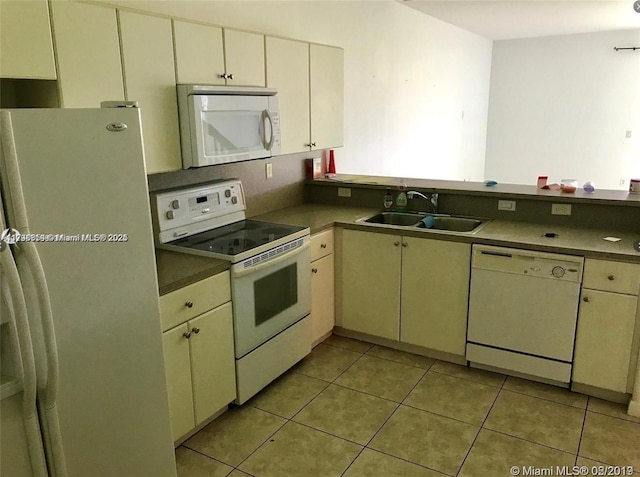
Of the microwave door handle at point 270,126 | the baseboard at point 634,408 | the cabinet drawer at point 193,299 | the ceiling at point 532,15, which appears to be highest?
the ceiling at point 532,15

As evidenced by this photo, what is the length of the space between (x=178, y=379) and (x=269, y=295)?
27.7 inches

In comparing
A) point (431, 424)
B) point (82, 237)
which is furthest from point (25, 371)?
point (431, 424)

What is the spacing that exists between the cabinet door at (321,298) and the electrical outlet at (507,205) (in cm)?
118

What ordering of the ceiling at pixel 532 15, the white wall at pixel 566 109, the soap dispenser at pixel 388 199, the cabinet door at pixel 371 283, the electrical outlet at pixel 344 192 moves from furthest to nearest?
1. the white wall at pixel 566 109
2. the ceiling at pixel 532 15
3. the electrical outlet at pixel 344 192
4. the soap dispenser at pixel 388 199
5. the cabinet door at pixel 371 283

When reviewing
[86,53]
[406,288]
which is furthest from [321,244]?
[86,53]

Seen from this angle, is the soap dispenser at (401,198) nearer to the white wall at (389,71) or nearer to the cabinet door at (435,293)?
the cabinet door at (435,293)

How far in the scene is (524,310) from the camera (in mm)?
2934

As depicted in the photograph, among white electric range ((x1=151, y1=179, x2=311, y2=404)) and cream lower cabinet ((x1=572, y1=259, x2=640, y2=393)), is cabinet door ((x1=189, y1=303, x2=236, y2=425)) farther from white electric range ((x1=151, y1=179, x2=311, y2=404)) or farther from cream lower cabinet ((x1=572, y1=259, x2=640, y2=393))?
cream lower cabinet ((x1=572, y1=259, x2=640, y2=393))

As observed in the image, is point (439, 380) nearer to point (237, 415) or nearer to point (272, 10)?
point (237, 415)

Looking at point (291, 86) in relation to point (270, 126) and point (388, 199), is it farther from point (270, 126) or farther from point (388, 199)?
point (388, 199)

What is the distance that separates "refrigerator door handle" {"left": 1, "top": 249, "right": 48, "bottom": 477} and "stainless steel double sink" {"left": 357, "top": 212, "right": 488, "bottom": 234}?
233 cm

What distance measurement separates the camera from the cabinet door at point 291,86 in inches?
123

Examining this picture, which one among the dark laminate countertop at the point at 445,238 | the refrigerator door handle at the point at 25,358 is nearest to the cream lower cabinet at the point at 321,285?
the dark laminate countertop at the point at 445,238

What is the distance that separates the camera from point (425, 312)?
10.7 ft
